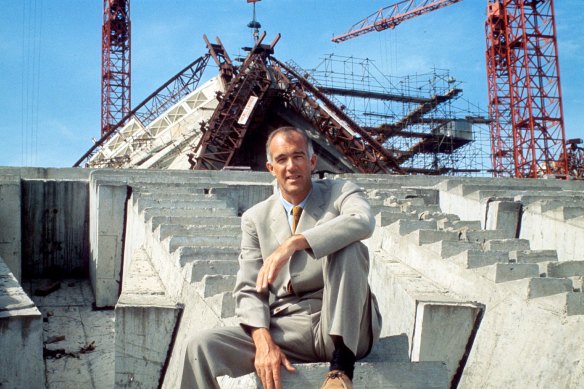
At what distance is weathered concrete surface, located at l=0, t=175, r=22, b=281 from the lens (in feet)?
30.8

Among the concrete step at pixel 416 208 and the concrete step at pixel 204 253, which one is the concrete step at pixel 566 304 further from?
the concrete step at pixel 416 208

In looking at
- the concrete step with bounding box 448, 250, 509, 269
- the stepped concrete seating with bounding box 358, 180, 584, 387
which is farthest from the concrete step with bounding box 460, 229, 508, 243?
the concrete step with bounding box 448, 250, 509, 269

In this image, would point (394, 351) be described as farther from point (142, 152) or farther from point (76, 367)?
point (142, 152)

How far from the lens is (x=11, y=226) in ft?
30.9

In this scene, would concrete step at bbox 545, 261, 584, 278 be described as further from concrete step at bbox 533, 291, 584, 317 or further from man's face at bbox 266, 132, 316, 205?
man's face at bbox 266, 132, 316, 205

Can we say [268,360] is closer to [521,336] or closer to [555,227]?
[521,336]

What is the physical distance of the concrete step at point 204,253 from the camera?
5.62 metres

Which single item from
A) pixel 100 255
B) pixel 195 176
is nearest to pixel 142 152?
pixel 195 176

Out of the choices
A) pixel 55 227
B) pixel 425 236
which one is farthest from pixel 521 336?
pixel 55 227

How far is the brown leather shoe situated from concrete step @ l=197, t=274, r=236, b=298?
194 cm

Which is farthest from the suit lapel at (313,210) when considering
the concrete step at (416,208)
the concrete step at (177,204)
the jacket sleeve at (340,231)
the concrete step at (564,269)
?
the concrete step at (416,208)

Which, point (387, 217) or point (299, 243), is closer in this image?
point (299, 243)

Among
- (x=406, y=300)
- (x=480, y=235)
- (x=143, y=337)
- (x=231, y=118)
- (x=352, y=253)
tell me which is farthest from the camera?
(x=231, y=118)

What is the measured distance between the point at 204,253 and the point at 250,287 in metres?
2.69
